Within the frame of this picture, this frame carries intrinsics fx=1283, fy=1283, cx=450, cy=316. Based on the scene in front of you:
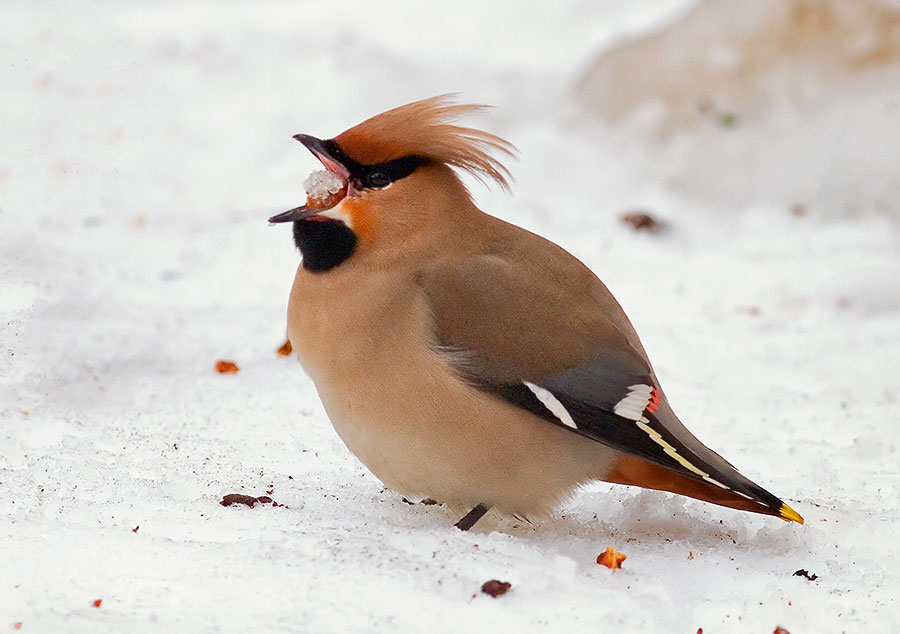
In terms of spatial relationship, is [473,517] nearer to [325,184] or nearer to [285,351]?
[325,184]

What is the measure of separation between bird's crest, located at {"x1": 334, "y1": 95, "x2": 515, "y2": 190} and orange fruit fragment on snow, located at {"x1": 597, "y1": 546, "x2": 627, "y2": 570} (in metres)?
0.83

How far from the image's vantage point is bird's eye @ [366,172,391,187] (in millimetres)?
2658

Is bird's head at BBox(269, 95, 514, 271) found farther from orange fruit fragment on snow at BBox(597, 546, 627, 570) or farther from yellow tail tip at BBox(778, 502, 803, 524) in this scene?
yellow tail tip at BBox(778, 502, 803, 524)

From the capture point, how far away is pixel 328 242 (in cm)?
267

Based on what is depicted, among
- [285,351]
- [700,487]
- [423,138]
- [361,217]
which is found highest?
[423,138]

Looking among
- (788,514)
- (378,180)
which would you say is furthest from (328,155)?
(788,514)

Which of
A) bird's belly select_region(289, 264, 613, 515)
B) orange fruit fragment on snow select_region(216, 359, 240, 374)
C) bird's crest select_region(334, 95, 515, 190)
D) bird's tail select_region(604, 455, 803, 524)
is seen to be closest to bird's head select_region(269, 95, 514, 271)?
bird's crest select_region(334, 95, 515, 190)

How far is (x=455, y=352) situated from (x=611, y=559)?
1.65ft

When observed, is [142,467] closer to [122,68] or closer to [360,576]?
[360,576]

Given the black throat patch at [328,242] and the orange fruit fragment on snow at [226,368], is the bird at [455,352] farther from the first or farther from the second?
the orange fruit fragment on snow at [226,368]

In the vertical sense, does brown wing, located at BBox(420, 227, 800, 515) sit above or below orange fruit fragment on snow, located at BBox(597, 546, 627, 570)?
above

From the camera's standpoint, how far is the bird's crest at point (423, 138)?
2631mm

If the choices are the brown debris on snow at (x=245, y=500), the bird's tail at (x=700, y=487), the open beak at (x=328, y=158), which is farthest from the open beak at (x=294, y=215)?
the bird's tail at (x=700, y=487)

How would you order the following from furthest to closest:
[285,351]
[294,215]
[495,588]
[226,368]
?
[285,351]
[226,368]
[294,215]
[495,588]
